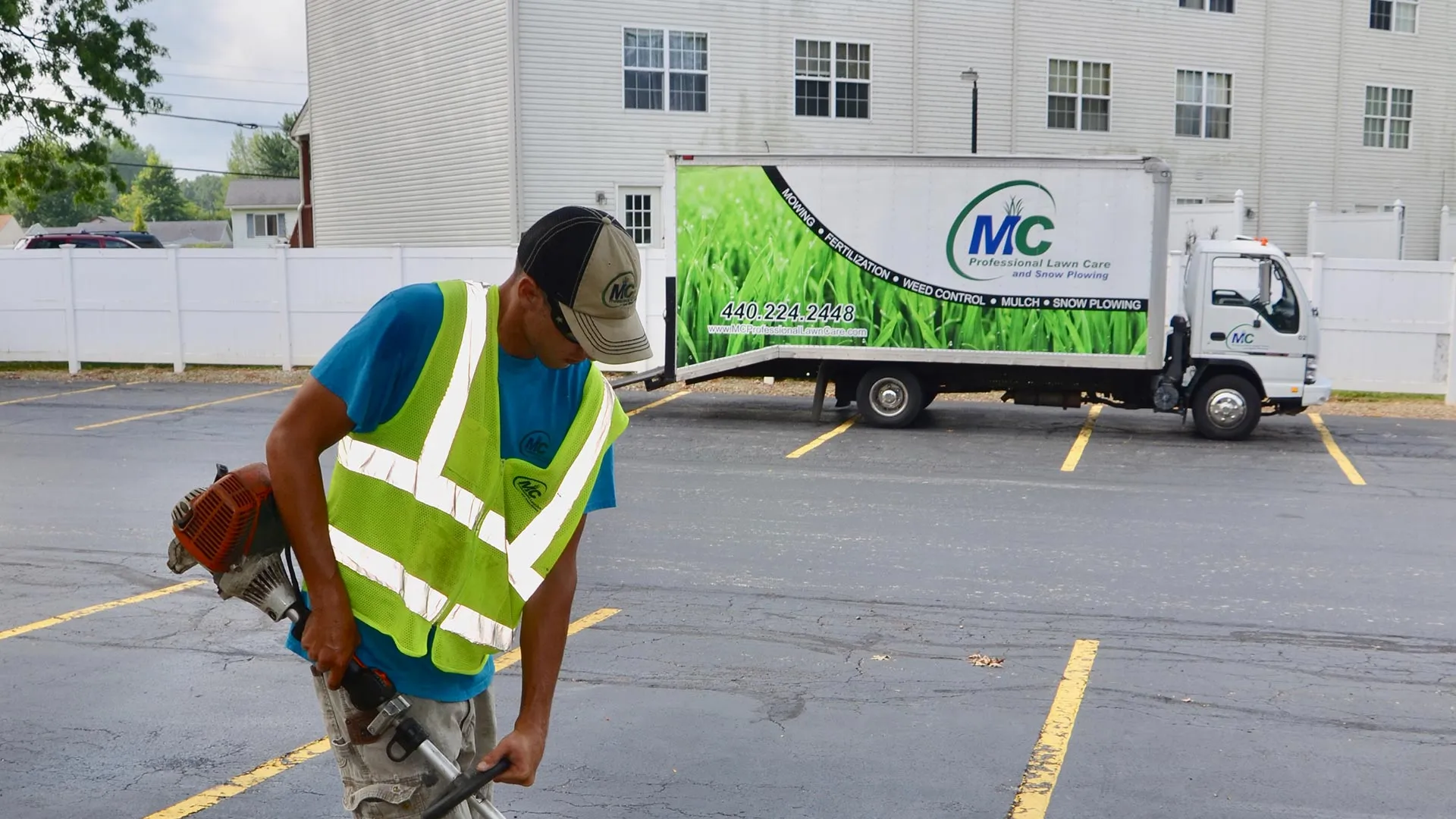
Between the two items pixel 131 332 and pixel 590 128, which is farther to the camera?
pixel 590 128

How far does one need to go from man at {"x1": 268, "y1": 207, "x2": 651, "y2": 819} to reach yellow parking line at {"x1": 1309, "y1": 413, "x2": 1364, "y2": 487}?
11606 millimetres

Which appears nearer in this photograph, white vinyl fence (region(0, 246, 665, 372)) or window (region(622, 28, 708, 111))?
white vinyl fence (region(0, 246, 665, 372))

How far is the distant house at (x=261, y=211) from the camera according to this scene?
7531cm

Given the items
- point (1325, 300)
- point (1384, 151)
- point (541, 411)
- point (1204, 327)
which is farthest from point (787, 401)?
point (1384, 151)

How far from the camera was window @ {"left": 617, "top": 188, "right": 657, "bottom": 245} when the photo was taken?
26.7 meters

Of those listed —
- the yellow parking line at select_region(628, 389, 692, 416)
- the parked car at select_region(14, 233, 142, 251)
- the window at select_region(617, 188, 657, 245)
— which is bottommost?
the yellow parking line at select_region(628, 389, 692, 416)

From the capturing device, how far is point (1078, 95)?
96.2 feet

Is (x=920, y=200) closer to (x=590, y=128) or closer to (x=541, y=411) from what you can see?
(x=590, y=128)

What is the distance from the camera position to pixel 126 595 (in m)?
8.16

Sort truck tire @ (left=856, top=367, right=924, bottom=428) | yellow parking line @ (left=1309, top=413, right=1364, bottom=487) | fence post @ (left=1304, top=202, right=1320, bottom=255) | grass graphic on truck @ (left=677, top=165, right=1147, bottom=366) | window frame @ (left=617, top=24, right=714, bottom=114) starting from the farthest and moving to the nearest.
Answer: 1. fence post @ (left=1304, top=202, right=1320, bottom=255)
2. window frame @ (left=617, top=24, right=714, bottom=114)
3. truck tire @ (left=856, top=367, right=924, bottom=428)
4. grass graphic on truck @ (left=677, top=165, right=1147, bottom=366)
5. yellow parking line @ (left=1309, top=413, right=1364, bottom=487)

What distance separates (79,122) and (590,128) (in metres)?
9.47

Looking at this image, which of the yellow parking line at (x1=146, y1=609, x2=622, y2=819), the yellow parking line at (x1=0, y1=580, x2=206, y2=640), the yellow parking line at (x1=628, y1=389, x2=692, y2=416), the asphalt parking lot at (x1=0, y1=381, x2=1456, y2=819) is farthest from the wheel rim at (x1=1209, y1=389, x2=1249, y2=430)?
the yellow parking line at (x1=146, y1=609, x2=622, y2=819)

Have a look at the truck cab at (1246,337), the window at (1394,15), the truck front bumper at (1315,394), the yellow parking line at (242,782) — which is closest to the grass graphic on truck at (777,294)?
the truck cab at (1246,337)

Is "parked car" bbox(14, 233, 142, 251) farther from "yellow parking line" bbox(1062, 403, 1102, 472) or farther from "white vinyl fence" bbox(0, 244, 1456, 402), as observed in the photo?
"yellow parking line" bbox(1062, 403, 1102, 472)
